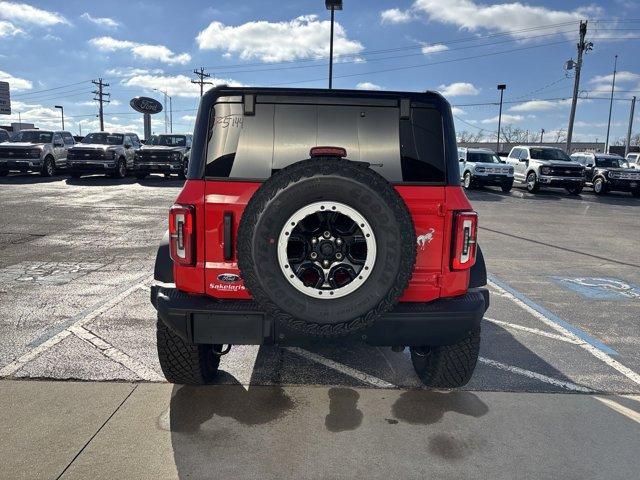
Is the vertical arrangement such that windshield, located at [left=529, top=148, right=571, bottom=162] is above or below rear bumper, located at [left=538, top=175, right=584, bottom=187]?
above

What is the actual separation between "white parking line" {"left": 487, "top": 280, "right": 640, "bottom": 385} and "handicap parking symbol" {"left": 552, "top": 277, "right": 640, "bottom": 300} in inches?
42.1

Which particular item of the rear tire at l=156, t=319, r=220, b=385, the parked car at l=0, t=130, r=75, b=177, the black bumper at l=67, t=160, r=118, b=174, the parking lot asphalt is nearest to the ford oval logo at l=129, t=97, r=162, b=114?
the parked car at l=0, t=130, r=75, b=177

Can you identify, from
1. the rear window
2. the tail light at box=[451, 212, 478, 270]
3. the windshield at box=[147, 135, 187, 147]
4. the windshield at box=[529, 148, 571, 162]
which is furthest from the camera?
the windshield at box=[147, 135, 187, 147]

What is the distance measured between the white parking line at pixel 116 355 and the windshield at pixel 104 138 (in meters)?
19.9

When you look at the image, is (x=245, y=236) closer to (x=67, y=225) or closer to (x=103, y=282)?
(x=103, y=282)

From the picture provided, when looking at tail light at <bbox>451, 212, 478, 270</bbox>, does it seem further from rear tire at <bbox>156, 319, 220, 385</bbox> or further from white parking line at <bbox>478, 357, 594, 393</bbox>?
rear tire at <bbox>156, 319, 220, 385</bbox>

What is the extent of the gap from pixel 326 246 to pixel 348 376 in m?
1.58

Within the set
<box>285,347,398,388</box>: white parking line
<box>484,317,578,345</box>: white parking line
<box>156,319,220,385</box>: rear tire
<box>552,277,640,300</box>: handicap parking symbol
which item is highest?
<box>156,319,220,385</box>: rear tire

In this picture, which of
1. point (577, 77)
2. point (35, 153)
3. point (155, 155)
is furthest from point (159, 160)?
point (577, 77)

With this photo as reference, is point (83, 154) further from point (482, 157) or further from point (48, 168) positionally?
point (482, 157)

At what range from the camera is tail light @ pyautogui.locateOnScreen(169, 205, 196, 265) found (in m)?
2.86

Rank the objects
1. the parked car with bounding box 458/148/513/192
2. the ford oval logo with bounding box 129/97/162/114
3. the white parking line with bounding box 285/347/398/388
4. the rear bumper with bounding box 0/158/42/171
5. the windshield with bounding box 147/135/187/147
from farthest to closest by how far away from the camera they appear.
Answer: the ford oval logo with bounding box 129/97/162/114, the windshield with bounding box 147/135/187/147, the parked car with bounding box 458/148/513/192, the rear bumper with bounding box 0/158/42/171, the white parking line with bounding box 285/347/398/388

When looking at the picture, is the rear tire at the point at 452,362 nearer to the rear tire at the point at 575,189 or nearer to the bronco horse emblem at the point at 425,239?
the bronco horse emblem at the point at 425,239

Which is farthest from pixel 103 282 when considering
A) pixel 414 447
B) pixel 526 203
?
pixel 526 203
